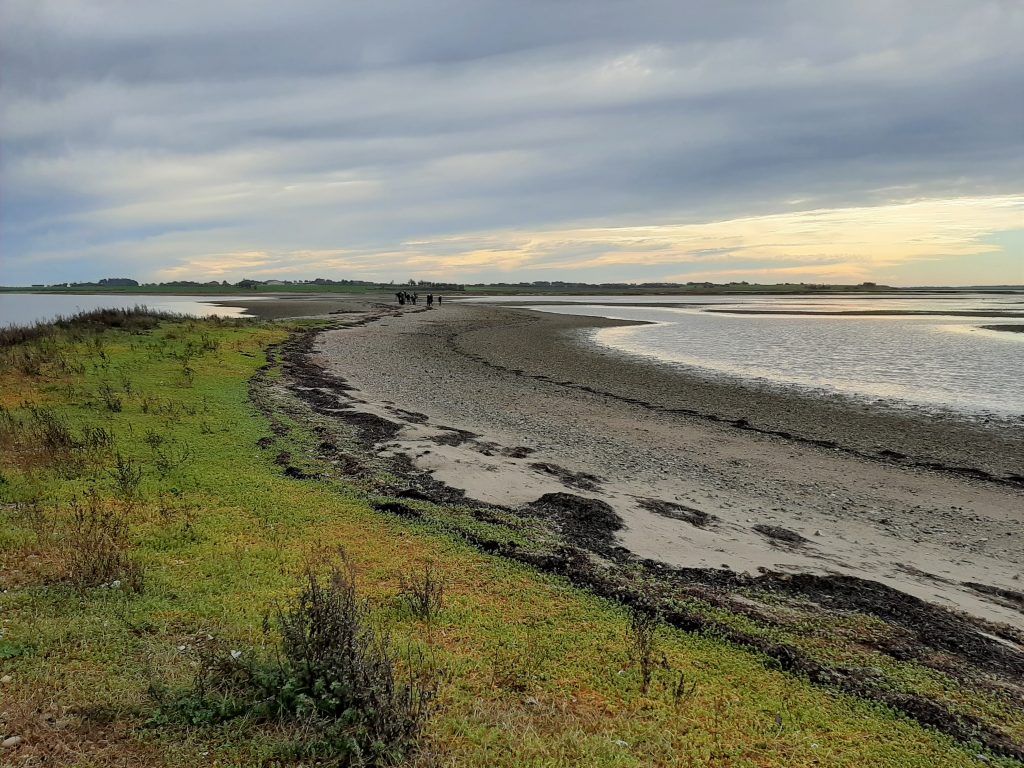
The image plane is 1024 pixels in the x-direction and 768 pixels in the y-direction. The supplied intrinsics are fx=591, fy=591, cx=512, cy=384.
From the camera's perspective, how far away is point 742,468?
579 inches

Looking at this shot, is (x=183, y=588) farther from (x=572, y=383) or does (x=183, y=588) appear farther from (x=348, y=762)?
(x=572, y=383)

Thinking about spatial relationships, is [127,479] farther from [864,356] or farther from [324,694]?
[864,356]

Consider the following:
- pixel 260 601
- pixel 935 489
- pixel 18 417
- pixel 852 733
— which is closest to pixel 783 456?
pixel 935 489

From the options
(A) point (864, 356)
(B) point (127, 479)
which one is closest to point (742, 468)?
(B) point (127, 479)

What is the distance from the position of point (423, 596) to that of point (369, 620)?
697mm

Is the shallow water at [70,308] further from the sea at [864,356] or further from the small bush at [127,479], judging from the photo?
the sea at [864,356]

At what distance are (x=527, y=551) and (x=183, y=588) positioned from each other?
452 cm

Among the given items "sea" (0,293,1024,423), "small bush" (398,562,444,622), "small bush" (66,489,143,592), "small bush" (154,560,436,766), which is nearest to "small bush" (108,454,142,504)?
"small bush" (66,489,143,592)

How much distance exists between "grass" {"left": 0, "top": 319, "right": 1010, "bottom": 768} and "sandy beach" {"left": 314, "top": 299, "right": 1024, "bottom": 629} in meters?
3.09

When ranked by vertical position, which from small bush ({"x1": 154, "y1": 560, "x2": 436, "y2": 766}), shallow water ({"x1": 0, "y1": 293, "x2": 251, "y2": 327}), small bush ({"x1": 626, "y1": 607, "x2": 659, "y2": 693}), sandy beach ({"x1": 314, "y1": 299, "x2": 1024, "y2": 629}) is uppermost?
shallow water ({"x1": 0, "y1": 293, "x2": 251, "y2": 327})

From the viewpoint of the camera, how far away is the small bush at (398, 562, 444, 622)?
6.51 meters

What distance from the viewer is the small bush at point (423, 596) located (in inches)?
256

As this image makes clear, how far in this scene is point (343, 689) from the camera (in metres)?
4.42

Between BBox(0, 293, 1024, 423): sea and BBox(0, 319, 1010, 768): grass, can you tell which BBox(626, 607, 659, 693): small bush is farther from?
BBox(0, 293, 1024, 423): sea
